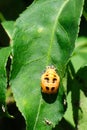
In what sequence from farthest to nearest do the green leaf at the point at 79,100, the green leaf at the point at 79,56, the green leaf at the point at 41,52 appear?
the green leaf at the point at 79,56, the green leaf at the point at 79,100, the green leaf at the point at 41,52

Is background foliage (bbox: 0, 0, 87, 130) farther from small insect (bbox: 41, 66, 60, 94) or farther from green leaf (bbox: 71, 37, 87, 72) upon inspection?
green leaf (bbox: 71, 37, 87, 72)

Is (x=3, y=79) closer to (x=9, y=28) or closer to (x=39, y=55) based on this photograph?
(x=39, y=55)

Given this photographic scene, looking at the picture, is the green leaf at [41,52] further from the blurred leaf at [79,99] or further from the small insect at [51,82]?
the blurred leaf at [79,99]

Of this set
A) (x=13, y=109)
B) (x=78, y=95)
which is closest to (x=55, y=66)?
(x=78, y=95)

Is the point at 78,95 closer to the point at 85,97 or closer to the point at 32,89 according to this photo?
the point at 85,97

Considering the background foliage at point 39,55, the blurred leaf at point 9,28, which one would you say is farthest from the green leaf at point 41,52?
the blurred leaf at point 9,28

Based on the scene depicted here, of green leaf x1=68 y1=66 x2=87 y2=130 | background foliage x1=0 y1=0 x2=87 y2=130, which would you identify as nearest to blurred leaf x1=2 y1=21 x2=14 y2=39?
→ background foliage x1=0 y1=0 x2=87 y2=130
